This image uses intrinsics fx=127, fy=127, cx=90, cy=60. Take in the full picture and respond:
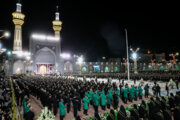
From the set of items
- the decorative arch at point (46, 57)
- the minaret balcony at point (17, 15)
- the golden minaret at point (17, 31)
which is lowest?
the decorative arch at point (46, 57)

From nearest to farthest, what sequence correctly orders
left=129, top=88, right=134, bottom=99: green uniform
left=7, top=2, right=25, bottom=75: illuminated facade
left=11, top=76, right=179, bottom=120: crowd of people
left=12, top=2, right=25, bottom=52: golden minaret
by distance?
left=11, top=76, right=179, bottom=120: crowd of people
left=129, top=88, right=134, bottom=99: green uniform
left=7, top=2, right=25, bottom=75: illuminated facade
left=12, top=2, right=25, bottom=52: golden minaret

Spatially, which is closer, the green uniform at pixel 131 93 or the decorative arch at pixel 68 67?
the green uniform at pixel 131 93

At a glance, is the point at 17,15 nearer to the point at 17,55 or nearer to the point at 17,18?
the point at 17,18

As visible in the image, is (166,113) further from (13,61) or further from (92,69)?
(92,69)

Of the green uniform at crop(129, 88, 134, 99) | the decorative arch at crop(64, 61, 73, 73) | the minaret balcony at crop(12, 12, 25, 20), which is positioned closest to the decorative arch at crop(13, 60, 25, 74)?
the decorative arch at crop(64, 61, 73, 73)

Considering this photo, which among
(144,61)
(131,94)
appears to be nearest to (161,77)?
(131,94)

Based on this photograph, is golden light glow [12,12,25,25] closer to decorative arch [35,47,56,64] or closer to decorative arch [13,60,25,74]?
decorative arch [13,60,25,74]

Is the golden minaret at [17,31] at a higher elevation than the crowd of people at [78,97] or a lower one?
higher

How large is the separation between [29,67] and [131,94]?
4352cm

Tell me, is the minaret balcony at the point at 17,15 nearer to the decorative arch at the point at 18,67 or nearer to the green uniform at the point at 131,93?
the decorative arch at the point at 18,67

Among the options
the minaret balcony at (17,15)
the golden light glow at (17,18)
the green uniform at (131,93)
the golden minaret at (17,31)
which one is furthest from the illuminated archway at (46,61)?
the green uniform at (131,93)

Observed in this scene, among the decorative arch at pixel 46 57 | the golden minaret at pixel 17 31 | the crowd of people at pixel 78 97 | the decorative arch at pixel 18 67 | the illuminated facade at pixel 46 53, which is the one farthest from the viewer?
the golden minaret at pixel 17 31

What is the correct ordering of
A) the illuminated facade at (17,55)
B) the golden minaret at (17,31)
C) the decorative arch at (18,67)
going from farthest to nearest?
the golden minaret at (17,31)
the decorative arch at (18,67)
the illuminated facade at (17,55)

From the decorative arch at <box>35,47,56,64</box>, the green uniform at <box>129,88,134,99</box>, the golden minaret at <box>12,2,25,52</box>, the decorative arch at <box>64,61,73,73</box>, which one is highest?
the golden minaret at <box>12,2,25,52</box>
